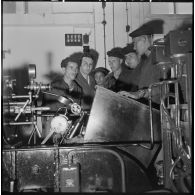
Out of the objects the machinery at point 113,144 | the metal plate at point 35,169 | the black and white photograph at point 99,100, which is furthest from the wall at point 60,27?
the metal plate at point 35,169

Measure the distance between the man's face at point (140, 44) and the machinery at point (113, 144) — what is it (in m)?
0.88

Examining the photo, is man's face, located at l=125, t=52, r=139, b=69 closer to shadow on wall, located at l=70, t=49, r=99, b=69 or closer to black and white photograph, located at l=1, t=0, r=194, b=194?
black and white photograph, located at l=1, t=0, r=194, b=194

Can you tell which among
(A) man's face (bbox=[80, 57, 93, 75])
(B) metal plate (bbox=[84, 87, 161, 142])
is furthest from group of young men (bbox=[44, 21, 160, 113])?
(B) metal plate (bbox=[84, 87, 161, 142])

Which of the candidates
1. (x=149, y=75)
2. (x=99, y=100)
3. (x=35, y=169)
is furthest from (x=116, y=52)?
(x=35, y=169)

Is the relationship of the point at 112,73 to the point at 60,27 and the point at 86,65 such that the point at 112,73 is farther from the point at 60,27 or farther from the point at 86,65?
the point at 60,27

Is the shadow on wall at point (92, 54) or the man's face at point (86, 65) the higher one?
the shadow on wall at point (92, 54)

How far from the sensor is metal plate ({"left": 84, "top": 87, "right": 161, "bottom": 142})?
235 centimetres

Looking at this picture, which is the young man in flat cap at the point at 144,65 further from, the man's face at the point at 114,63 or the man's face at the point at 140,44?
the man's face at the point at 114,63

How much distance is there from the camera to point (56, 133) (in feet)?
7.84

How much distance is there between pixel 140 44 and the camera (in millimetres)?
3125

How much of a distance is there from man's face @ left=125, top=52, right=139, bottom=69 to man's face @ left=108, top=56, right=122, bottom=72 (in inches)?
3.8

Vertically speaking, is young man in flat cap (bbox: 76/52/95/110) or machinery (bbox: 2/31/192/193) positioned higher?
young man in flat cap (bbox: 76/52/95/110)

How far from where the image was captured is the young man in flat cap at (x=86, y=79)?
3.14 metres

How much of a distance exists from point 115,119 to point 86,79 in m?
1.04
